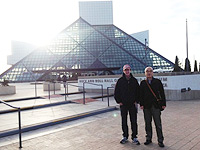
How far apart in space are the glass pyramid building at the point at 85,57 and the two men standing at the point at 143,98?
1217 inches

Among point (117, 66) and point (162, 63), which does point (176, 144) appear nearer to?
point (117, 66)

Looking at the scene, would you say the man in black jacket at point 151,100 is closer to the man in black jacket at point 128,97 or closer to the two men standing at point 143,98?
the two men standing at point 143,98

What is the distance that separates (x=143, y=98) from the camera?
14.3 ft

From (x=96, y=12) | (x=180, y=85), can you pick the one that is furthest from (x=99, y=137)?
(x=96, y=12)

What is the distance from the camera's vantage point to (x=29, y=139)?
182 inches

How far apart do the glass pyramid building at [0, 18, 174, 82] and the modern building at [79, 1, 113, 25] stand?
46081 mm

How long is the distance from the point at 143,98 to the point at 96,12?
3718 inches

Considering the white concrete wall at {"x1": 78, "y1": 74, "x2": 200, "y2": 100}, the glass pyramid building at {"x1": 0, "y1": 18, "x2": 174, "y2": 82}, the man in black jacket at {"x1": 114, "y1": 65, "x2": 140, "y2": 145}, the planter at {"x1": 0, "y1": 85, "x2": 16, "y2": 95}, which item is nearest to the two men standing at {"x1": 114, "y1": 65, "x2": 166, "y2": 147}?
the man in black jacket at {"x1": 114, "y1": 65, "x2": 140, "y2": 145}

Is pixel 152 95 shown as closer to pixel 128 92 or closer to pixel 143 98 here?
pixel 143 98

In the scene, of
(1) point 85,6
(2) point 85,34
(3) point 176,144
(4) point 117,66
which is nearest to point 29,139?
(3) point 176,144

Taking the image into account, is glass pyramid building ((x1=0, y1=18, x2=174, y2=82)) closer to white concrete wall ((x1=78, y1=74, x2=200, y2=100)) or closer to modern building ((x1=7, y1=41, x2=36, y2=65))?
white concrete wall ((x1=78, y1=74, x2=200, y2=100))

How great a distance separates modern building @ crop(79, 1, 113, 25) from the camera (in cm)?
9225

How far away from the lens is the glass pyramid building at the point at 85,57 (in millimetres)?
38781

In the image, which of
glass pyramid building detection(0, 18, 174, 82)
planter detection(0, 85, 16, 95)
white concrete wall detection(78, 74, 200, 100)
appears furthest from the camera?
glass pyramid building detection(0, 18, 174, 82)
